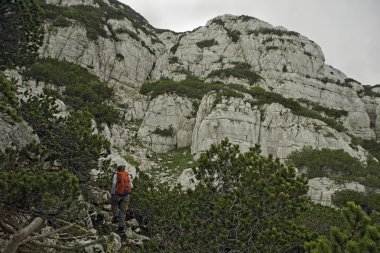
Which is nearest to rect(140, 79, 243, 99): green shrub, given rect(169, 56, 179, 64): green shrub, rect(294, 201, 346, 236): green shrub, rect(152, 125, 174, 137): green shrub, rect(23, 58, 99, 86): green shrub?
rect(152, 125, 174, 137): green shrub

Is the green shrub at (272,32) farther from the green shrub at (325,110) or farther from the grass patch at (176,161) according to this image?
the grass patch at (176,161)

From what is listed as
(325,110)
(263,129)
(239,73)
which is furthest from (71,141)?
(325,110)

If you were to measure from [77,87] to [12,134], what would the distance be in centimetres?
2397

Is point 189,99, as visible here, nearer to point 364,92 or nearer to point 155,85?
point 155,85

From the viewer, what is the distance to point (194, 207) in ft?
36.5

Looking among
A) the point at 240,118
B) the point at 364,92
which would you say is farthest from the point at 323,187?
the point at 364,92

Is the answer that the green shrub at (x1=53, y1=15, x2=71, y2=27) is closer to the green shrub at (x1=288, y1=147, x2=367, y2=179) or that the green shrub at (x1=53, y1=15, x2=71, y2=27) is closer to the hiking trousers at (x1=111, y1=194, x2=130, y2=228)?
the green shrub at (x1=288, y1=147, x2=367, y2=179)

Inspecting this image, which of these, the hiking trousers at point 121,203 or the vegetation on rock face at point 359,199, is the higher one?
the hiking trousers at point 121,203

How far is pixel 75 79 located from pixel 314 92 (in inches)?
1456

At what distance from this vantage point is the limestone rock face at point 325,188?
29062 mm

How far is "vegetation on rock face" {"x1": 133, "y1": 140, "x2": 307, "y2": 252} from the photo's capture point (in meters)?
9.42

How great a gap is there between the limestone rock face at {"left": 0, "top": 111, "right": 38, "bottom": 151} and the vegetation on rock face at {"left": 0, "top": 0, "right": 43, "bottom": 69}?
176 inches

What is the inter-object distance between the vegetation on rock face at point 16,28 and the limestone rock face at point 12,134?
447cm

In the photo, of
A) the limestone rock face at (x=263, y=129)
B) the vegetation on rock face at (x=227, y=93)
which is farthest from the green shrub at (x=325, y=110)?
the limestone rock face at (x=263, y=129)
